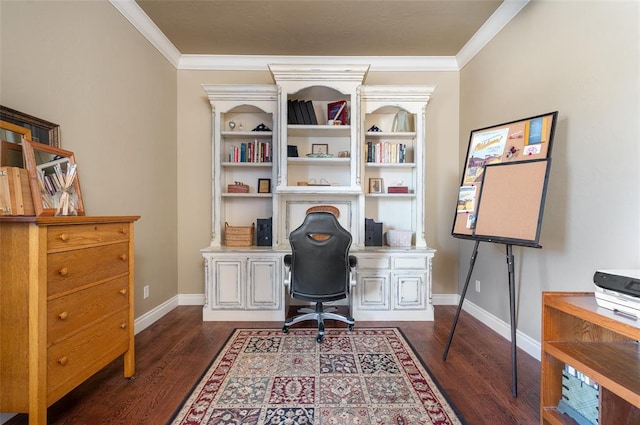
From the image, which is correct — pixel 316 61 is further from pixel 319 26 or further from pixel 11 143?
pixel 11 143

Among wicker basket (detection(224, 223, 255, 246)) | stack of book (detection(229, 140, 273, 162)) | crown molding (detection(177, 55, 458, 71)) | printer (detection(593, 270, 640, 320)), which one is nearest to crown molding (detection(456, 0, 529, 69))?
crown molding (detection(177, 55, 458, 71))

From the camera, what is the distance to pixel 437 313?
10.2 ft

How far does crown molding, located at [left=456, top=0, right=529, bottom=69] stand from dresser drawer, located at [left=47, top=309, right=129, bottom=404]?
370cm

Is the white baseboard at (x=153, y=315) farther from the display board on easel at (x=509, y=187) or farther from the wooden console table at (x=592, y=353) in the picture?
the wooden console table at (x=592, y=353)

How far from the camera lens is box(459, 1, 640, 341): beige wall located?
1545 millimetres

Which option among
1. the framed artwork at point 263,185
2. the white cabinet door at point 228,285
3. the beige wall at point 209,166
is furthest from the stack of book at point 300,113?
the white cabinet door at point 228,285

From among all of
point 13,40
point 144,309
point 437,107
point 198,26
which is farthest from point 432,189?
point 13,40

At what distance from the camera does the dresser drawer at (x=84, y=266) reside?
1.30 m

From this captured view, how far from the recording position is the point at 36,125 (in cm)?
165

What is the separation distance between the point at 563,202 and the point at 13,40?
11.2 feet

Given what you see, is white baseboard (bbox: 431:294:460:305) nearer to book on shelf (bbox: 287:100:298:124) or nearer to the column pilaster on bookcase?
the column pilaster on bookcase

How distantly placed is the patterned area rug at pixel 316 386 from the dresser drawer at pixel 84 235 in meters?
1.03

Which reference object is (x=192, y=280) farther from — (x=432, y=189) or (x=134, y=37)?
(x=432, y=189)

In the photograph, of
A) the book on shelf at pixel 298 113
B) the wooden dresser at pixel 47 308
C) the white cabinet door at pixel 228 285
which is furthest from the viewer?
the book on shelf at pixel 298 113
